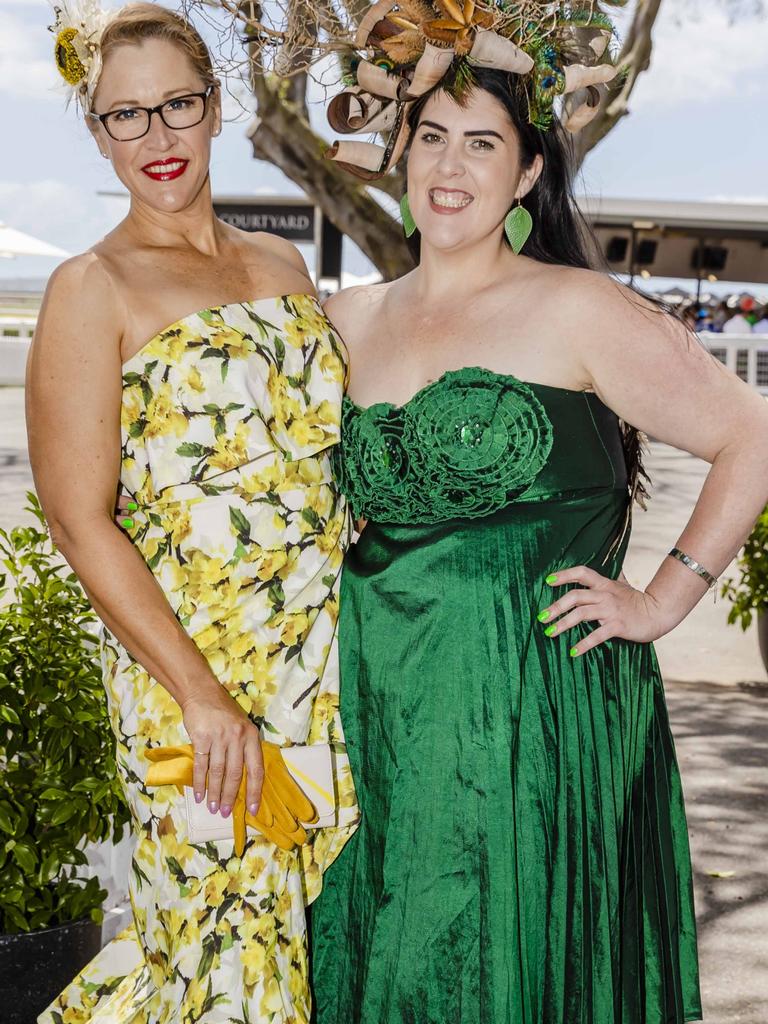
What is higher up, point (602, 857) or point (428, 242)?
point (428, 242)

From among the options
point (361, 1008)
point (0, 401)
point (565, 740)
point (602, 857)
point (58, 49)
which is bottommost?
point (0, 401)

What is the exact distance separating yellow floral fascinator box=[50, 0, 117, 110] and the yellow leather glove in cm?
122

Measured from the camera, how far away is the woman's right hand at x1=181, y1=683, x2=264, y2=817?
2248mm

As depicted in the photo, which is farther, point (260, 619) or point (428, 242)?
point (428, 242)

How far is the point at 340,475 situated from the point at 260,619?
0.36 metres

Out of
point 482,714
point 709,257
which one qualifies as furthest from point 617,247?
point 482,714

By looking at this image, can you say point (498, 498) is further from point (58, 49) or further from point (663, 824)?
point (58, 49)

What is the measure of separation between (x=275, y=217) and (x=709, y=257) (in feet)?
27.4

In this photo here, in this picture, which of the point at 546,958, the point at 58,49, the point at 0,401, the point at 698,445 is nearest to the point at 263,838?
the point at 546,958

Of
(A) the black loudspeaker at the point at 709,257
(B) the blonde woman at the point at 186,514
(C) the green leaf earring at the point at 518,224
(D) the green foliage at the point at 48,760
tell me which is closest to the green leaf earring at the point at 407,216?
(C) the green leaf earring at the point at 518,224

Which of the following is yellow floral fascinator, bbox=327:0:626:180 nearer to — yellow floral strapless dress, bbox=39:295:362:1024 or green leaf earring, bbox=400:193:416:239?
green leaf earring, bbox=400:193:416:239

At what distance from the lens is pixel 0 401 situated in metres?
19.4

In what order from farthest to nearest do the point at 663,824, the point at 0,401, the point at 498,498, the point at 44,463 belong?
the point at 0,401 < the point at 663,824 < the point at 498,498 < the point at 44,463

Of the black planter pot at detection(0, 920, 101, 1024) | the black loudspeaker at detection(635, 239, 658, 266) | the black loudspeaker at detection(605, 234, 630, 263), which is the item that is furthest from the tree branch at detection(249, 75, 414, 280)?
the black loudspeaker at detection(635, 239, 658, 266)
